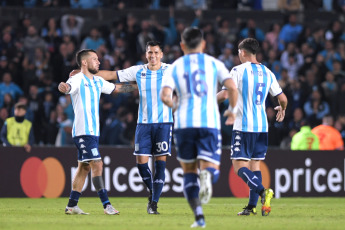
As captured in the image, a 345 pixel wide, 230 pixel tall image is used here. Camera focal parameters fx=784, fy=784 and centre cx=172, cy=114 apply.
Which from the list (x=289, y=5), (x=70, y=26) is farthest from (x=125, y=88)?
(x=289, y=5)

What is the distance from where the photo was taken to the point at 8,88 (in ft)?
63.0

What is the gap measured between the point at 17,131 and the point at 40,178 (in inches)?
49.2

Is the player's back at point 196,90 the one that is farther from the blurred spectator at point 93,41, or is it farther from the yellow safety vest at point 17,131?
the blurred spectator at point 93,41

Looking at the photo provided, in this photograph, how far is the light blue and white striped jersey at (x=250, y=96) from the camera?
10773 millimetres

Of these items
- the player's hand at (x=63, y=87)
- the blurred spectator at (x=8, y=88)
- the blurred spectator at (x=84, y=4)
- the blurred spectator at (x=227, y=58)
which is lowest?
the player's hand at (x=63, y=87)

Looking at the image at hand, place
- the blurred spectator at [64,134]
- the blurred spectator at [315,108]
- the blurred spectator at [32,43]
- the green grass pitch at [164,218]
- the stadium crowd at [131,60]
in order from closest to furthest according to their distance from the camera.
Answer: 1. the green grass pitch at [164,218]
2. the blurred spectator at [64,134]
3. the stadium crowd at [131,60]
4. the blurred spectator at [315,108]
5. the blurred spectator at [32,43]

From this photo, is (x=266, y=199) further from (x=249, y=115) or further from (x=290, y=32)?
(x=290, y=32)

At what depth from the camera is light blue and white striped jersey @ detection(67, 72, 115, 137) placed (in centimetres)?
1069

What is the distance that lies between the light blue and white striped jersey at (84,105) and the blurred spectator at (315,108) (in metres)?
9.91

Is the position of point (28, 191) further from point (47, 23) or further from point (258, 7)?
point (258, 7)

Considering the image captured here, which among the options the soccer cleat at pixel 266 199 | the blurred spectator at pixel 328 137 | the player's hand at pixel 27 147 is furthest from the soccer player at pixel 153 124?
the blurred spectator at pixel 328 137

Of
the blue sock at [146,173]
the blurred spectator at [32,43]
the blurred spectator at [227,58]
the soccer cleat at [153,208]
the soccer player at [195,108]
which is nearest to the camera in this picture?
the soccer player at [195,108]

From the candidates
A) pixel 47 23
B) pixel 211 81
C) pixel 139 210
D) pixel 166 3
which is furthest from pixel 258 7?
pixel 211 81

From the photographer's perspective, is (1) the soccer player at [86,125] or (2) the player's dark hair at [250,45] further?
(2) the player's dark hair at [250,45]
